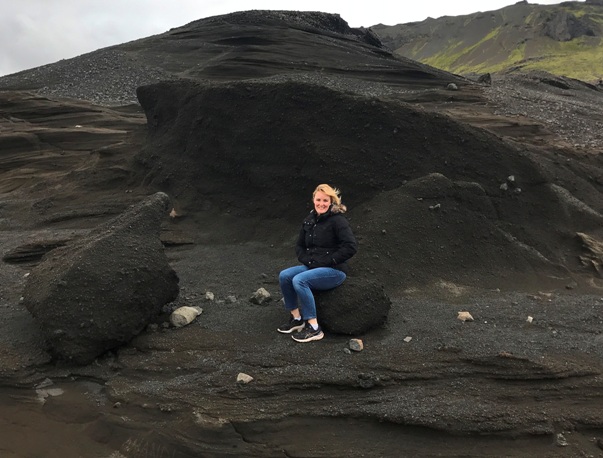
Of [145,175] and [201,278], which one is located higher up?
[145,175]

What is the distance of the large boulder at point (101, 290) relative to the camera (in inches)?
220

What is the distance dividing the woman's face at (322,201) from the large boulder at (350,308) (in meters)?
1.04

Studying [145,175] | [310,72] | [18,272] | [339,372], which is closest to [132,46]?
[310,72]

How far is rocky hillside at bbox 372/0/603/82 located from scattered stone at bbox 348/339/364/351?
81470 mm

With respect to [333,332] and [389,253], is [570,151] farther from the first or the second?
[333,332]

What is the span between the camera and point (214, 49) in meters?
28.2

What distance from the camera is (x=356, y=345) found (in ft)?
18.2

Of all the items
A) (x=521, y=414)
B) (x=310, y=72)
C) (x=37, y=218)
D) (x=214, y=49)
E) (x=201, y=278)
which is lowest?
(x=521, y=414)

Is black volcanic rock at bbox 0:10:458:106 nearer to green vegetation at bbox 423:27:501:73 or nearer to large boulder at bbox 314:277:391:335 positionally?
large boulder at bbox 314:277:391:335

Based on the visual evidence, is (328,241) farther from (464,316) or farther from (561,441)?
(561,441)

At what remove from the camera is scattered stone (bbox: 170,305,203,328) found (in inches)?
249

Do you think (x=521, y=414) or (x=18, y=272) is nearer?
(x=521, y=414)

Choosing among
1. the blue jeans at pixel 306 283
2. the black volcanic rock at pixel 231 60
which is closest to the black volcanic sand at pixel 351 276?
the blue jeans at pixel 306 283

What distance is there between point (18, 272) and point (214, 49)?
23.1 m
